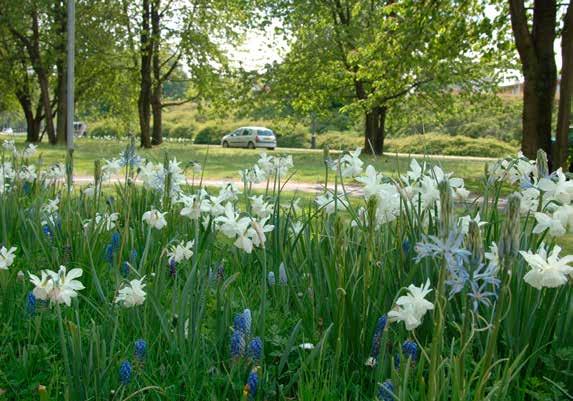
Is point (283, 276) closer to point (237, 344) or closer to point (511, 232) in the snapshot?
point (237, 344)

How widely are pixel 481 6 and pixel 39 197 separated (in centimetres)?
1304

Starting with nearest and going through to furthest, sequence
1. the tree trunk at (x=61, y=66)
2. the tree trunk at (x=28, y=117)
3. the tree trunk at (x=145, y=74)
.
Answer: the tree trunk at (x=61, y=66) → the tree trunk at (x=145, y=74) → the tree trunk at (x=28, y=117)

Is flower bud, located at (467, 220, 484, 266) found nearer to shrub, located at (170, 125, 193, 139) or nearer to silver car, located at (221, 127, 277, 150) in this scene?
silver car, located at (221, 127, 277, 150)

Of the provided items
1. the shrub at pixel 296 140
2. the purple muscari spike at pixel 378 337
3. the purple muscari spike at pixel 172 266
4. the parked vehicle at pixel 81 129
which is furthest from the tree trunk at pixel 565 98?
the parked vehicle at pixel 81 129

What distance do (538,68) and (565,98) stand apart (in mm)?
922

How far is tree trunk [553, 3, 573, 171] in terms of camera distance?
35.5 ft

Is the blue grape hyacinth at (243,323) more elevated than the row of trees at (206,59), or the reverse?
the row of trees at (206,59)

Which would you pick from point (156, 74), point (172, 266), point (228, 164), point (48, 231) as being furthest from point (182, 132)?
point (172, 266)

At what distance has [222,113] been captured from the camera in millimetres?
32438

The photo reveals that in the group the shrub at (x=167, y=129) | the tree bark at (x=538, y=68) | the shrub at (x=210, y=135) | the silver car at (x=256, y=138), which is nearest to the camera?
the tree bark at (x=538, y=68)

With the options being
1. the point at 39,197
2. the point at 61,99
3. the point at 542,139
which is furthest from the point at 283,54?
the point at 39,197

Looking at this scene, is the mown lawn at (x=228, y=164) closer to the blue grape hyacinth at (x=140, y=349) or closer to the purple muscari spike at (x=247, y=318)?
the purple muscari spike at (x=247, y=318)

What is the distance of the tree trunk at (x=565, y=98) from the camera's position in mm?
10812

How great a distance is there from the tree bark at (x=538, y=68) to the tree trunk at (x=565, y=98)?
580mm
